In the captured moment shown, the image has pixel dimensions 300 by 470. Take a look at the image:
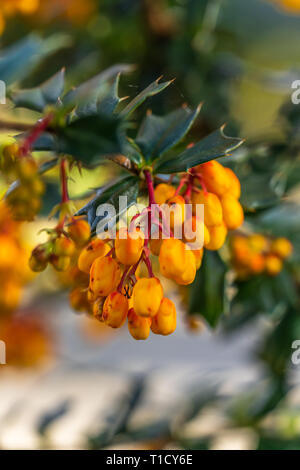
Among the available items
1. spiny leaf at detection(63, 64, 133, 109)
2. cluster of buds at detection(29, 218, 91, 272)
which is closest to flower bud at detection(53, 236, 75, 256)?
cluster of buds at detection(29, 218, 91, 272)

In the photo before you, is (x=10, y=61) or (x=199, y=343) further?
(x=199, y=343)

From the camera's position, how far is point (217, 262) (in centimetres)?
59

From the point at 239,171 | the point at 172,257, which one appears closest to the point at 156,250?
the point at 172,257

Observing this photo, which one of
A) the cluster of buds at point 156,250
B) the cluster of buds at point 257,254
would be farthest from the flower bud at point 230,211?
the cluster of buds at point 257,254

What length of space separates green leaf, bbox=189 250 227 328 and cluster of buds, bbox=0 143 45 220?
24cm

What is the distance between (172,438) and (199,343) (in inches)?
24.8

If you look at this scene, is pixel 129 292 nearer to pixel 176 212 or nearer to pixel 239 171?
pixel 176 212

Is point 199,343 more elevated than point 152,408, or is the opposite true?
point 199,343

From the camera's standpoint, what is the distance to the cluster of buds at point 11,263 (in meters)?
0.84
